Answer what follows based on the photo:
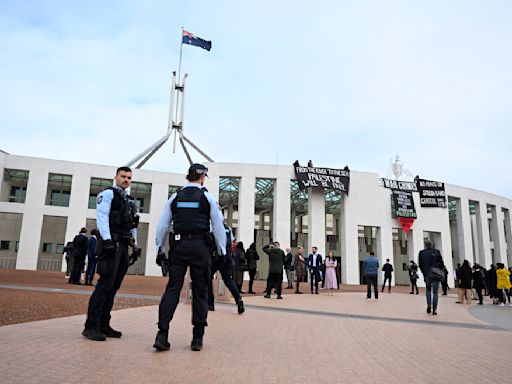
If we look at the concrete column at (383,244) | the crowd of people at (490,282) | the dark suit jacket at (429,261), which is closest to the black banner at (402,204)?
the concrete column at (383,244)

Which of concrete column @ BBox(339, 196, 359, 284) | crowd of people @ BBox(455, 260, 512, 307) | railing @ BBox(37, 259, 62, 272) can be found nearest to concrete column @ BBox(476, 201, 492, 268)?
concrete column @ BBox(339, 196, 359, 284)

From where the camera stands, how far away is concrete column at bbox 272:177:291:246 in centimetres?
3114

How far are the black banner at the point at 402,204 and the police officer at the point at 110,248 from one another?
3112cm

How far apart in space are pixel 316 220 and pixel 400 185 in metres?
8.22

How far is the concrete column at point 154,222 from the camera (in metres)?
33.9

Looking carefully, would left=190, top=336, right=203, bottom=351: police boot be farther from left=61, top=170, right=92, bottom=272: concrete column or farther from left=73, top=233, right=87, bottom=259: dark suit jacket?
left=61, top=170, right=92, bottom=272: concrete column

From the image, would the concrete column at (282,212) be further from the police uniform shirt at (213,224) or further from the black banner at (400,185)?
the police uniform shirt at (213,224)

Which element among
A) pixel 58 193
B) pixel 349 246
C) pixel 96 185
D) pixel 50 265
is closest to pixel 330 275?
pixel 349 246

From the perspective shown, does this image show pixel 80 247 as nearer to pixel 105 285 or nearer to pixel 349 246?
pixel 105 285

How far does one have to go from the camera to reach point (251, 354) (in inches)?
166

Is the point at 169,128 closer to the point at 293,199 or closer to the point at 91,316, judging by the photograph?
the point at 293,199

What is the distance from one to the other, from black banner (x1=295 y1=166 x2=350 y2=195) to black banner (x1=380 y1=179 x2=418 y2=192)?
11.9 feet

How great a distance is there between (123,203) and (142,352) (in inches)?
68.9

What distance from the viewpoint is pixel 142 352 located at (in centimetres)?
396
